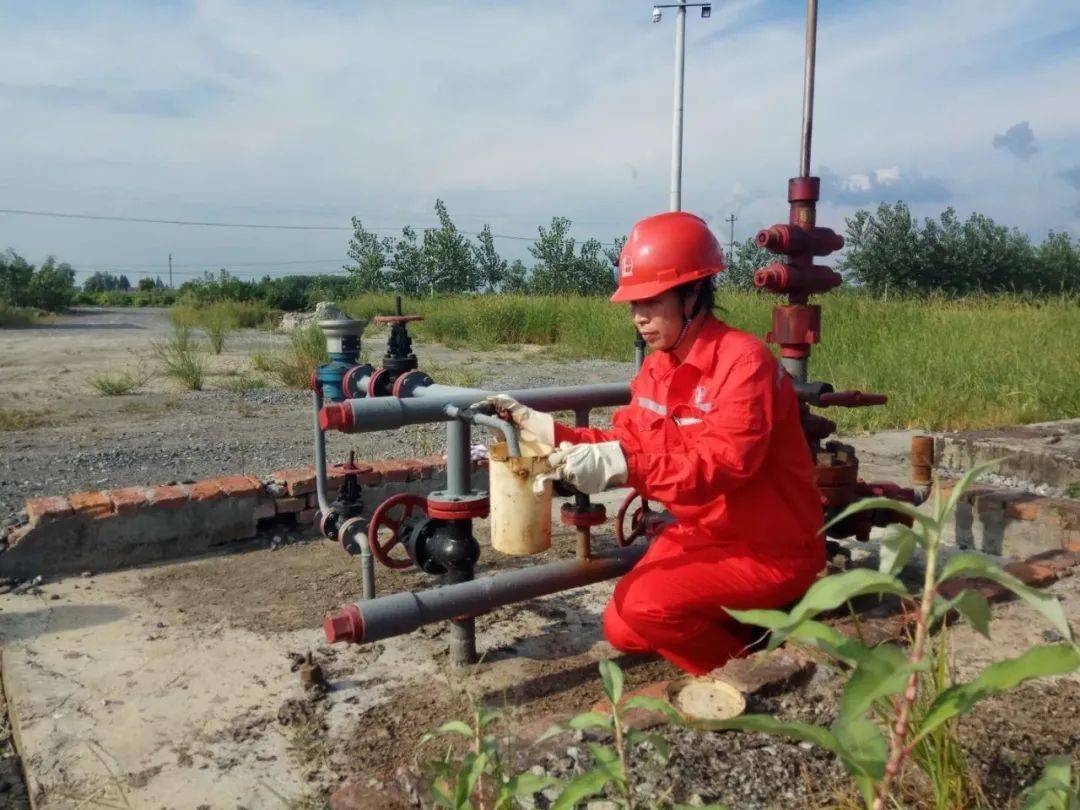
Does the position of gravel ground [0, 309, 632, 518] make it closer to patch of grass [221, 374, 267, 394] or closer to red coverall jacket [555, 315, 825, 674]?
patch of grass [221, 374, 267, 394]

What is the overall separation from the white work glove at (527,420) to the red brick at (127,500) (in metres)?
2.01

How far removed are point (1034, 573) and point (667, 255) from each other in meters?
1.64

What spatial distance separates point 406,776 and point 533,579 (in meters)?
1.01

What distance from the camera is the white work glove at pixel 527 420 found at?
7.96ft

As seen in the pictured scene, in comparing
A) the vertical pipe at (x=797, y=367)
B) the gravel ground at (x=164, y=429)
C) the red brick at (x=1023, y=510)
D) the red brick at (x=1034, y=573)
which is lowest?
the gravel ground at (x=164, y=429)

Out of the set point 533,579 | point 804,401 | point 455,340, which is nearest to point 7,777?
point 533,579

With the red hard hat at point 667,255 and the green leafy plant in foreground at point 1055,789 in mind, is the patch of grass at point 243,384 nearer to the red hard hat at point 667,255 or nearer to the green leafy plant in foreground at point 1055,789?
the red hard hat at point 667,255

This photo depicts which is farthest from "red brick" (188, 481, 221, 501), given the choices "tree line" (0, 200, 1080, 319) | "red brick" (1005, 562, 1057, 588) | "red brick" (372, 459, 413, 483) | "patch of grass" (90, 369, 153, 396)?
"tree line" (0, 200, 1080, 319)

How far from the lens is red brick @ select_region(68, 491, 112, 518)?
145 inches

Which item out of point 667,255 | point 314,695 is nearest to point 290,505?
point 314,695

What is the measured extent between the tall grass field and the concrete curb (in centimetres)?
207

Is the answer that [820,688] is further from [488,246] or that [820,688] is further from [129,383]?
[488,246]

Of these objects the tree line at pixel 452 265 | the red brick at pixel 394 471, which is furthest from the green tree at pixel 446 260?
the red brick at pixel 394 471

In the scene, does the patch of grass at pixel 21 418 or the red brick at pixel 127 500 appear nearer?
the red brick at pixel 127 500
